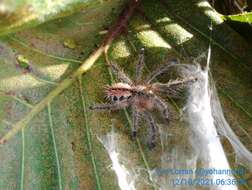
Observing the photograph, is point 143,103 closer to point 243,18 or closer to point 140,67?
point 140,67

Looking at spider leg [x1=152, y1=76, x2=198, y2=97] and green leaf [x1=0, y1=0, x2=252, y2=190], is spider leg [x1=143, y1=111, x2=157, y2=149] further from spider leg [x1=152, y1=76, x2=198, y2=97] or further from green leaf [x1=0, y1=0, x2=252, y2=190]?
spider leg [x1=152, y1=76, x2=198, y2=97]

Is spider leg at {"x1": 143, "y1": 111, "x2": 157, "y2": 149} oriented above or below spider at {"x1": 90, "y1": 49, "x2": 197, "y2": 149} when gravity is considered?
below

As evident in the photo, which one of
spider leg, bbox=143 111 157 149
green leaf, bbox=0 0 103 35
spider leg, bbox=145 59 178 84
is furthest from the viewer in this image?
spider leg, bbox=145 59 178 84

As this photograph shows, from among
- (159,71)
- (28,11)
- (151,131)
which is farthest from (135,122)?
(28,11)

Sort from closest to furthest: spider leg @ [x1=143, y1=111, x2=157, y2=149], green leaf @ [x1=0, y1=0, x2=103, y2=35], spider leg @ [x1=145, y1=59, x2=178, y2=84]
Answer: green leaf @ [x1=0, y1=0, x2=103, y2=35] → spider leg @ [x1=143, y1=111, x2=157, y2=149] → spider leg @ [x1=145, y1=59, x2=178, y2=84]

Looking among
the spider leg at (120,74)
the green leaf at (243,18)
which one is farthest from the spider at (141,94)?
the green leaf at (243,18)

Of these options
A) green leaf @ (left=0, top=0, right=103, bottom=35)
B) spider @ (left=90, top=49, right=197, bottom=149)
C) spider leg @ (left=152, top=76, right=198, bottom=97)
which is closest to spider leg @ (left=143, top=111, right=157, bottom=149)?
spider @ (left=90, top=49, right=197, bottom=149)
